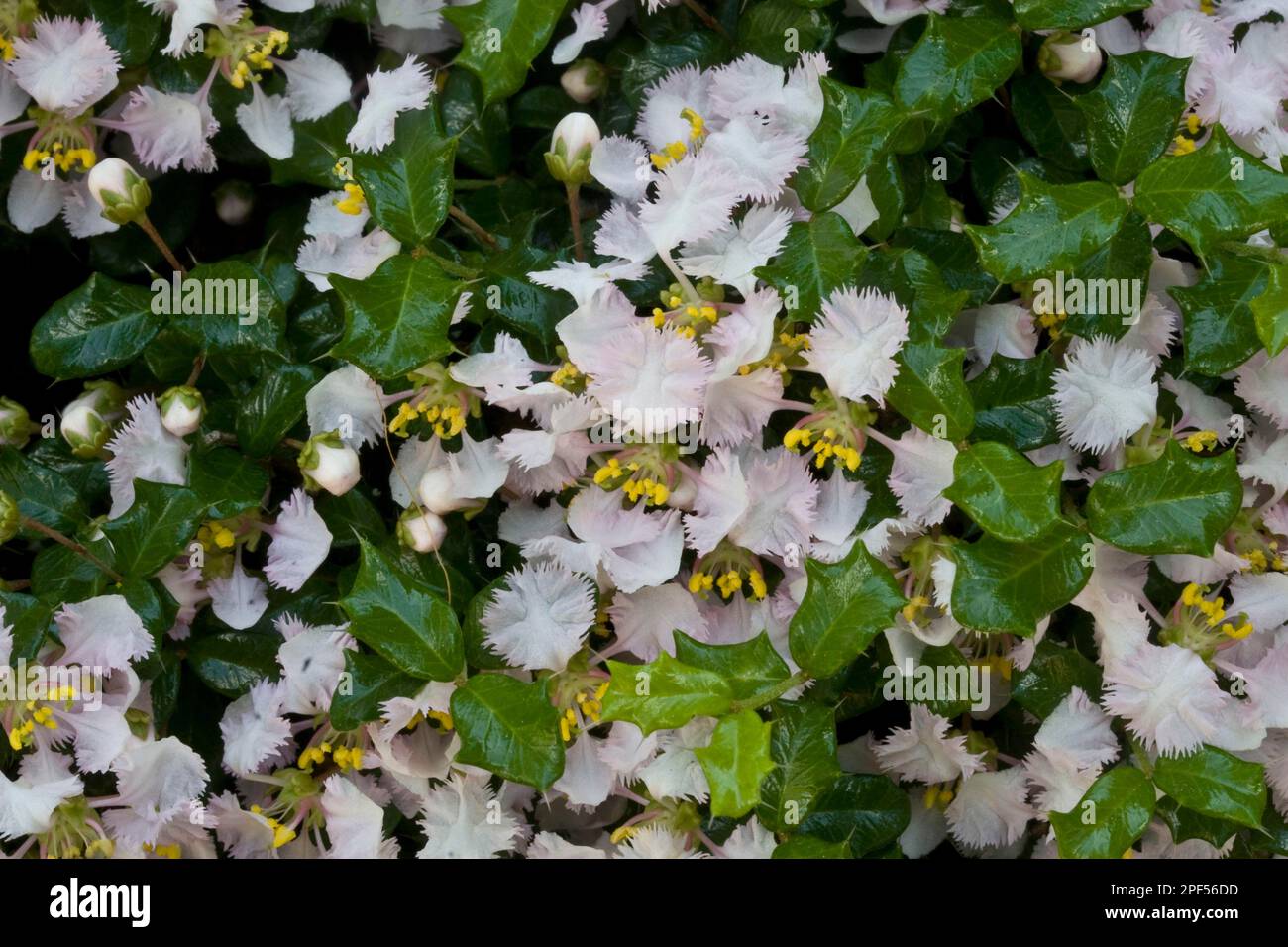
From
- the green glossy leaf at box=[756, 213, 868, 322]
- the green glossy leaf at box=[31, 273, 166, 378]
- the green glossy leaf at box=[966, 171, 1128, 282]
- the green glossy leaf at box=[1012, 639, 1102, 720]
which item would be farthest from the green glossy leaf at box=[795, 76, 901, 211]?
the green glossy leaf at box=[31, 273, 166, 378]

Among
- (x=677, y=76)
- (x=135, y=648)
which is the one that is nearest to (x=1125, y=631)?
(x=677, y=76)

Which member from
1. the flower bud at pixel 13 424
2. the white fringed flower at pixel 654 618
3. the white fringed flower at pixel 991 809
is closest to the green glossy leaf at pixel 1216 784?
the white fringed flower at pixel 991 809

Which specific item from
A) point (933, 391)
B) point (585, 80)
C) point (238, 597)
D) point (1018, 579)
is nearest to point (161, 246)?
point (238, 597)

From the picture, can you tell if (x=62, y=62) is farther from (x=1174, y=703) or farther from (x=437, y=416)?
(x=1174, y=703)

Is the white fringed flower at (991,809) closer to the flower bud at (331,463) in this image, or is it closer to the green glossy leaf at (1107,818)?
the green glossy leaf at (1107,818)

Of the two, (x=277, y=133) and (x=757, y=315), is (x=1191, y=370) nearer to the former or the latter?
(x=757, y=315)

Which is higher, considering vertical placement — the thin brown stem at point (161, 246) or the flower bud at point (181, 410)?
the thin brown stem at point (161, 246)
